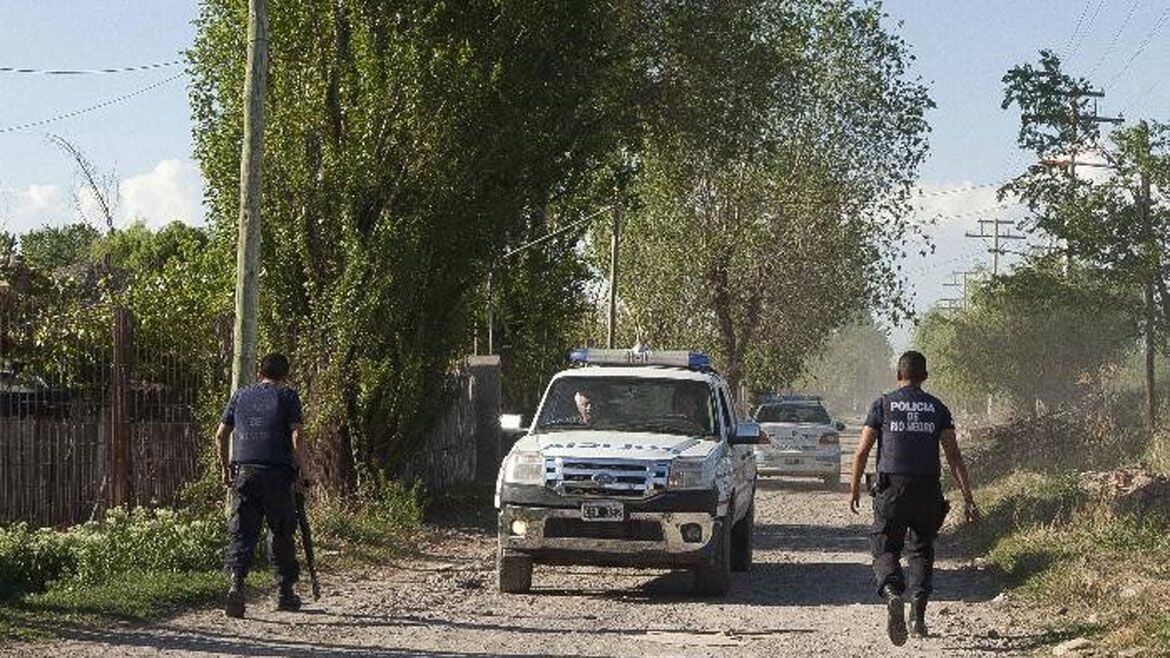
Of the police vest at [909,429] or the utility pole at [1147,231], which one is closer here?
the police vest at [909,429]

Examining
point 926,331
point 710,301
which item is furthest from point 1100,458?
point 926,331

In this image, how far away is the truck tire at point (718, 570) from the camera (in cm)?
1593

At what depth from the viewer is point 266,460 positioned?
1359cm

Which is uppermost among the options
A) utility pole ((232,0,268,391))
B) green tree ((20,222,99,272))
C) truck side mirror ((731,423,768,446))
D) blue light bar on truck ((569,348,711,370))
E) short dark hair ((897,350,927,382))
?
green tree ((20,222,99,272))

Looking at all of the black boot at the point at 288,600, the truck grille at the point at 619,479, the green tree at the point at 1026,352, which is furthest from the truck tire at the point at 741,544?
the green tree at the point at 1026,352

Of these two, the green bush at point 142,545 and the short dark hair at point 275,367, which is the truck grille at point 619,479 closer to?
the short dark hair at point 275,367

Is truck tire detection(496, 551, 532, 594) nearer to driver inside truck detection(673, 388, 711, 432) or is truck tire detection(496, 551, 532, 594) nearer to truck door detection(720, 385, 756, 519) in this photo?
truck door detection(720, 385, 756, 519)

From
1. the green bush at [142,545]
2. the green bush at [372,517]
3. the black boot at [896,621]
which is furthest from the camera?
the green bush at [372,517]

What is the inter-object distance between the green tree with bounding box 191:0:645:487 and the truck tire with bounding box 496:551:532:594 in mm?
6370

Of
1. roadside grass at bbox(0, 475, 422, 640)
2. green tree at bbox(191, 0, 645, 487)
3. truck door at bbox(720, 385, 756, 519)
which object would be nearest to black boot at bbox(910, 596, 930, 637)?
truck door at bbox(720, 385, 756, 519)

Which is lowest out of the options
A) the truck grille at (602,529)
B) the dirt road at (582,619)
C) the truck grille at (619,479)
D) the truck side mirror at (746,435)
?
the dirt road at (582,619)

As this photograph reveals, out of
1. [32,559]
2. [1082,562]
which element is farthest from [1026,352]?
[32,559]

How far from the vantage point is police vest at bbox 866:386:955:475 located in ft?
43.3

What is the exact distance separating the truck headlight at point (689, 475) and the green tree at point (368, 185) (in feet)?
22.9
